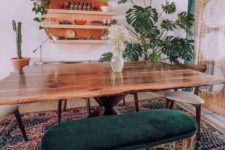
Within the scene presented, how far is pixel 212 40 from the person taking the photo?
288cm

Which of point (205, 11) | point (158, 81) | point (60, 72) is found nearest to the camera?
point (158, 81)

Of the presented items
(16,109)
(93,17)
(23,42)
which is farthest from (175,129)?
(23,42)

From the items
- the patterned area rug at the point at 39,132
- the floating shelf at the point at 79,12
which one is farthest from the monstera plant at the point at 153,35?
the patterned area rug at the point at 39,132

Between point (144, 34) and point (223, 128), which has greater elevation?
point (144, 34)

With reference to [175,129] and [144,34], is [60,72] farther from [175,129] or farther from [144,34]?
[144,34]

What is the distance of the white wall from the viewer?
3324mm

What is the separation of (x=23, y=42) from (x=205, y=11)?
9.14ft

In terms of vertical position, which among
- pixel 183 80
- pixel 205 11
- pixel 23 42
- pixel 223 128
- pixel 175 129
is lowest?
pixel 223 128

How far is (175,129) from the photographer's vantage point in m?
1.48

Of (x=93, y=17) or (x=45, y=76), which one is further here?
(x=93, y=17)

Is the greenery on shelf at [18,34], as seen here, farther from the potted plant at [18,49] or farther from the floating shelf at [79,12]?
the floating shelf at [79,12]

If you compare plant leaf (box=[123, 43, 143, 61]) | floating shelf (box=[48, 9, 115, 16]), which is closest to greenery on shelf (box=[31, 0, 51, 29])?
floating shelf (box=[48, 9, 115, 16])

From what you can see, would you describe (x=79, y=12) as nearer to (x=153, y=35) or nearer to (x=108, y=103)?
(x=153, y=35)

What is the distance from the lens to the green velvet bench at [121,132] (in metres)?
1.27
